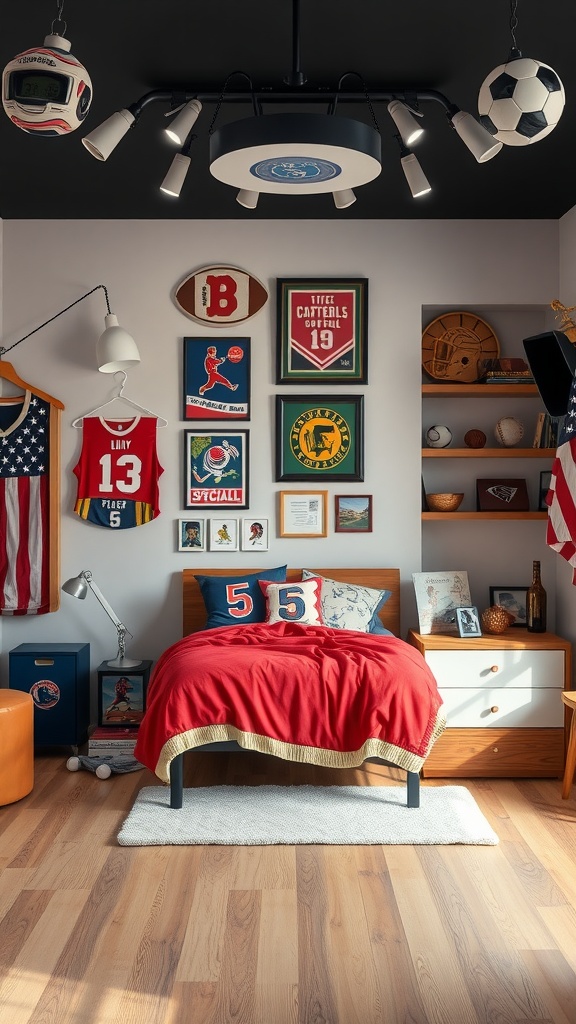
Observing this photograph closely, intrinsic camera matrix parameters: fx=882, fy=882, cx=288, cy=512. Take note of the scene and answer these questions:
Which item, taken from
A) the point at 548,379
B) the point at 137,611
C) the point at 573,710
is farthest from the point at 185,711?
the point at 548,379

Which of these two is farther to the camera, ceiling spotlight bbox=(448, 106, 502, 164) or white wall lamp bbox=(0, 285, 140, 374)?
white wall lamp bbox=(0, 285, 140, 374)

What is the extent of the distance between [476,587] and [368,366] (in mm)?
1449

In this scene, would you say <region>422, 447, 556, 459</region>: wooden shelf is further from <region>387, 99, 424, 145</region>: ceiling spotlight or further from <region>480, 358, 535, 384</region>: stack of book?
<region>387, 99, 424, 145</region>: ceiling spotlight

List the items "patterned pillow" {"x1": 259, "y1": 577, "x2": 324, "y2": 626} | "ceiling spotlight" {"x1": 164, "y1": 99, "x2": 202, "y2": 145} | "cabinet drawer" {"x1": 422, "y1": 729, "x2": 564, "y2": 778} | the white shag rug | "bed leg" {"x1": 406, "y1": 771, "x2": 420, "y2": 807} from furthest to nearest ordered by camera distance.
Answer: "patterned pillow" {"x1": 259, "y1": 577, "x2": 324, "y2": 626} < "cabinet drawer" {"x1": 422, "y1": 729, "x2": 564, "y2": 778} < "bed leg" {"x1": 406, "y1": 771, "x2": 420, "y2": 807} < the white shag rug < "ceiling spotlight" {"x1": 164, "y1": 99, "x2": 202, "y2": 145}

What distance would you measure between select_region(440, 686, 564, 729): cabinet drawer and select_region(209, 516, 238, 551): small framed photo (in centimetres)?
149

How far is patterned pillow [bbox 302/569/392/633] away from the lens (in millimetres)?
4660

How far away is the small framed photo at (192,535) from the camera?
16.6ft

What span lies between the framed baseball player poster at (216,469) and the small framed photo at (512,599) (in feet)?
5.07

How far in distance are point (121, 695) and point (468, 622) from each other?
1900 mm

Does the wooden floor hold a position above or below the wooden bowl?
below

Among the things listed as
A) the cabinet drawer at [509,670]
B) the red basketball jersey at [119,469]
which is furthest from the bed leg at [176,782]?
the red basketball jersey at [119,469]

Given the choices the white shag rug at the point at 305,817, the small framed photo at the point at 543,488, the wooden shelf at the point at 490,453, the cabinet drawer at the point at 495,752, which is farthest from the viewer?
the small framed photo at the point at 543,488

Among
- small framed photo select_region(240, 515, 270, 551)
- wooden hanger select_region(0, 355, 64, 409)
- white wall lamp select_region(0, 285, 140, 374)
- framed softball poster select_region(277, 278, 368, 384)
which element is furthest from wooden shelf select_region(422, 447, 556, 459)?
wooden hanger select_region(0, 355, 64, 409)

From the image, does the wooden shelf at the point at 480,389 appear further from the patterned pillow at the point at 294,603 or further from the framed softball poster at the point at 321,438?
the patterned pillow at the point at 294,603
